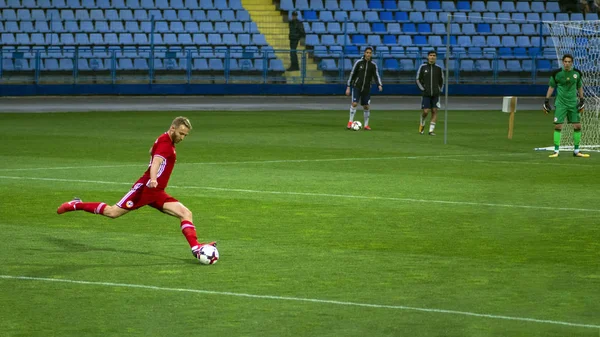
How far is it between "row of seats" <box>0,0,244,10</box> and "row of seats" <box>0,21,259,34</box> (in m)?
1.19

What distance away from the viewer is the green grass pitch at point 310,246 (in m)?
7.95

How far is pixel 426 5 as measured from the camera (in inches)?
1873

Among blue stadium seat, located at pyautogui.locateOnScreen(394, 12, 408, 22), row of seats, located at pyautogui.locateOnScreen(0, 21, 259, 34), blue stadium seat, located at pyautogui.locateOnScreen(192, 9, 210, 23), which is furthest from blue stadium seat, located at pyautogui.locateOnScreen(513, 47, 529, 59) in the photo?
blue stadium seat, located at pyautogui.locateOnScreen(192, 9, 210, 23)

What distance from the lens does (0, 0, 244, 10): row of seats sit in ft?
138

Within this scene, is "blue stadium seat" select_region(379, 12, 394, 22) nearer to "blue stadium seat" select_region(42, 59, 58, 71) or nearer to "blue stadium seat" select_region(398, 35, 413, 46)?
"blue stadium seat" select_region(398, 35, 413, 46)

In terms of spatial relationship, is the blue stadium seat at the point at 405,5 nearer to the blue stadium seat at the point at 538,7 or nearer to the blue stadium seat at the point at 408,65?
the blue stadium seat at the point at 408,65

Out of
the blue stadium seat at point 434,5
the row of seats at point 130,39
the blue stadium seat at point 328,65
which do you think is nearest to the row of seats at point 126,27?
the row of seats at point 130,39

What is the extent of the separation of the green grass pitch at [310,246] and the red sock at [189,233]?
0.21 m

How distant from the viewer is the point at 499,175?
17.9 metres

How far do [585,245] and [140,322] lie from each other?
5.27 metres

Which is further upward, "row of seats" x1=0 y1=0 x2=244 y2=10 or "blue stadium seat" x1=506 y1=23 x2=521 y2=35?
"row of seats" x1=0 y1=0 x2=244 y2=10

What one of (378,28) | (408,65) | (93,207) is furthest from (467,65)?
(93,207)

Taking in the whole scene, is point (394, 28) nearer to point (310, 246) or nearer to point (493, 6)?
point (493, 6)

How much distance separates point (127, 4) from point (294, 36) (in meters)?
6.59
